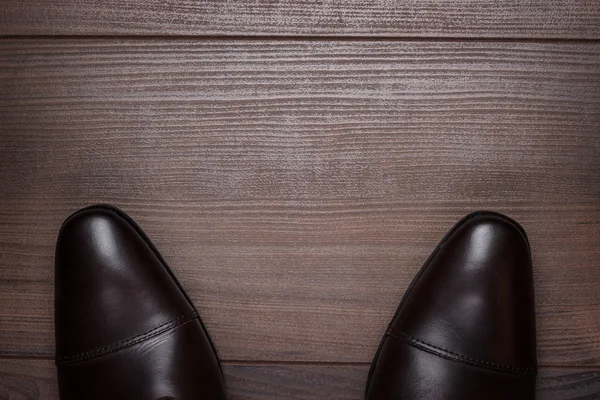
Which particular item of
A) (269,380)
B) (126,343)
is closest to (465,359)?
(269,380)

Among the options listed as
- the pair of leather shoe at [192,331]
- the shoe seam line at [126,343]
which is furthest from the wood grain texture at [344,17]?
the shoe seam line at [126,343]

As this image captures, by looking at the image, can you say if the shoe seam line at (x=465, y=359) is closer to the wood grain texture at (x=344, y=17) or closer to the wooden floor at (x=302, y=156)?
the wooden floor at (x=302, y=156)

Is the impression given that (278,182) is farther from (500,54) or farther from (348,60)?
(500,54)

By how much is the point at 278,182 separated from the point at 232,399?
0.27 metres

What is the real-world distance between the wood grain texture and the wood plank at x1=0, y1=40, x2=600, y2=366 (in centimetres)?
2

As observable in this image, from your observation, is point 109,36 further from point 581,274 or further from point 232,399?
point 581,274

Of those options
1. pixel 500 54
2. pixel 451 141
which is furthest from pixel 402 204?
pixel 500 54

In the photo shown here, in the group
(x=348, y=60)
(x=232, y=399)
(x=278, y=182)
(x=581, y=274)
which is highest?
(x=348, y=60)

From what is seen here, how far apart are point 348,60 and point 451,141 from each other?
6.1 inches

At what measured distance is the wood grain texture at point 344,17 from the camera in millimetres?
728

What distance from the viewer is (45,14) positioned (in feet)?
2.42

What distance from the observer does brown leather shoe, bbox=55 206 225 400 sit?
73cm

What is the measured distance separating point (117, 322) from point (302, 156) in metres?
0.29

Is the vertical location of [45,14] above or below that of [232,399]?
above
